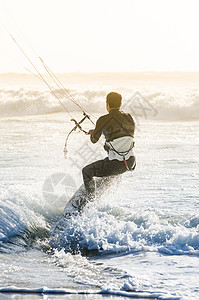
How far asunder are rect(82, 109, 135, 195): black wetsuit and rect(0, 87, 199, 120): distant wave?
27.3 metres

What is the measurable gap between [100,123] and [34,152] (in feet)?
29.3

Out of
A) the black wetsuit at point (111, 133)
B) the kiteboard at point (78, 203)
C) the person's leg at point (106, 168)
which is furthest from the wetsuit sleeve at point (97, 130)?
the kiteboard at point (78, 203)

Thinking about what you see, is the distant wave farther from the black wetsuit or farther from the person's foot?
the black wetsuit

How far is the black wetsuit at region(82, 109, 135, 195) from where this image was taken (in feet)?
22.7

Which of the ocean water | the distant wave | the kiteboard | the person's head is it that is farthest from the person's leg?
the distant wave

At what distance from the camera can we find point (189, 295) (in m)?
4.64

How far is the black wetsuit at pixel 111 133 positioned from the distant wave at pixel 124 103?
2733 centimetres

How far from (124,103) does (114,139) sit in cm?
3625

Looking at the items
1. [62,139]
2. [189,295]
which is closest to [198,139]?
[62,139]

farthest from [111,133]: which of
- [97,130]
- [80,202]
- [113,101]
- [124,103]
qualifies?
[124,103]

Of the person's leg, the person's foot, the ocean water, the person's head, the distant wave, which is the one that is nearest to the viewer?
the ocean water

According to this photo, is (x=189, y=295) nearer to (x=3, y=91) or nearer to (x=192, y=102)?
(x=192, y=102)

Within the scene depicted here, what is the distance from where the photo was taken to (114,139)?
7.06 m

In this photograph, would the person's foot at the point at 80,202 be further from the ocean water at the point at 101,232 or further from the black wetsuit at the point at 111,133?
the black wetsuit at the point at 111,133
